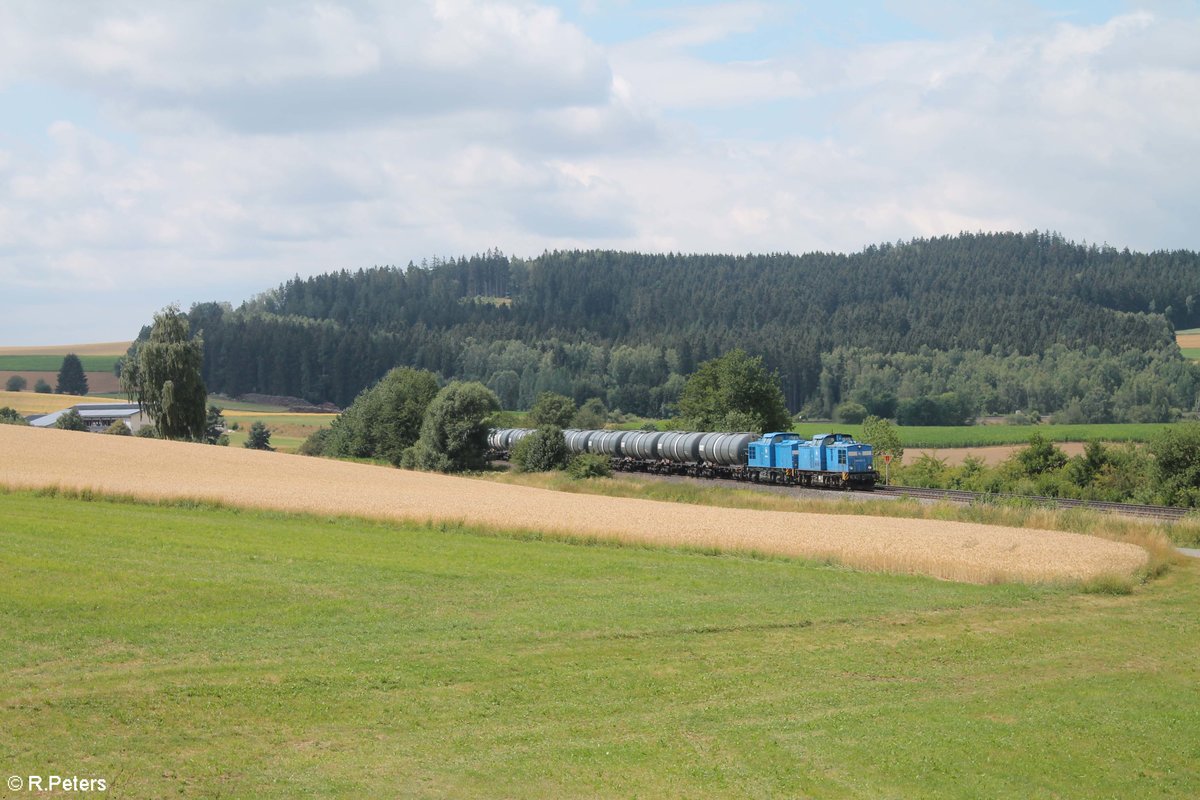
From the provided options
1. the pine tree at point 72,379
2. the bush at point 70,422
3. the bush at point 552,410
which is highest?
the pine tree at point 72,379

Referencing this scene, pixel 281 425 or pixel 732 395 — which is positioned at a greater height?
pixel 732 395

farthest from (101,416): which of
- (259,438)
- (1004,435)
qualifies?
(1004,435)

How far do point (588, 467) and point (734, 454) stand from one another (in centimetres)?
1045

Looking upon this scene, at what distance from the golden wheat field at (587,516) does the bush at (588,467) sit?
39.9 ft

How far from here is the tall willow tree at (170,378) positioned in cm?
8688

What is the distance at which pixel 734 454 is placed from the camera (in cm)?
7000

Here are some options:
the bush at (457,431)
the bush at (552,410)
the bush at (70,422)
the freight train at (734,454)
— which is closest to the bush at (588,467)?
the freight train at (734,454)

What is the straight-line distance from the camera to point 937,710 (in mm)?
17828

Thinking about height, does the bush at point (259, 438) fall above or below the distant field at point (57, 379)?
below

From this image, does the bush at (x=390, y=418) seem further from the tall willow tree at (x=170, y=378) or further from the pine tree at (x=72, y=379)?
the pine tree at (x=72, y=379)

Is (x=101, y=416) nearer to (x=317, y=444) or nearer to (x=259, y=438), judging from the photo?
(x=259, y=438)

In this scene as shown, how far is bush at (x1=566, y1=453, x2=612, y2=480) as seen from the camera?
246ft

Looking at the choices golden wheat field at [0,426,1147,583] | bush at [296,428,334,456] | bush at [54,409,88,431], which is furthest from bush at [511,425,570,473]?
bush at [54,409,88,431]

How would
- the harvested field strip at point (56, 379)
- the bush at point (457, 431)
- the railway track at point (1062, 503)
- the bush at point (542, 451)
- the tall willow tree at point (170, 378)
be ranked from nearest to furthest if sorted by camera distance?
the railway track at point (1062, 503) < the bush at point (542, 451) < the bush at point (457, 431) < the tall willow tree at point (170, 378) < the harvested field strip at point (56, 379)
